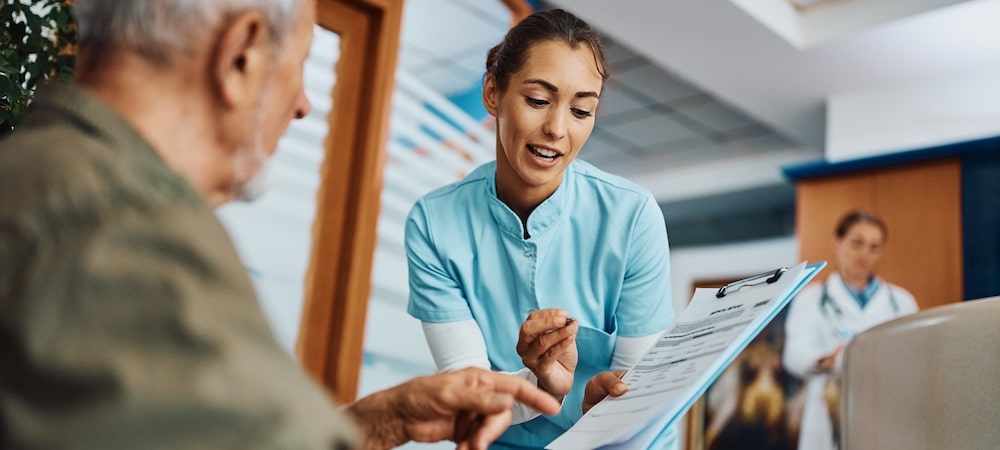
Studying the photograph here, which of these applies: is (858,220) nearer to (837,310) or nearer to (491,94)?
(837,310)

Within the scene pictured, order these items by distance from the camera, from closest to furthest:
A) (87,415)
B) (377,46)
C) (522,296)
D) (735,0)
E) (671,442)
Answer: (87,415) < (671,442) < (522,296) < (377,46) < (735,0)

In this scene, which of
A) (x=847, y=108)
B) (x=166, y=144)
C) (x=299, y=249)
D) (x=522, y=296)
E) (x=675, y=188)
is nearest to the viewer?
(x=166, y=144)

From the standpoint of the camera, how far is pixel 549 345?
3.79ft

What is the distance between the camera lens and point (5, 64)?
1490mm

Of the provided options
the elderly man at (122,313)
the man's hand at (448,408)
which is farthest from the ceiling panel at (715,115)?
the elderly man at (122,313)

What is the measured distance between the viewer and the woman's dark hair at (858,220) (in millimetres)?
5195

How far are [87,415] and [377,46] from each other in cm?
306

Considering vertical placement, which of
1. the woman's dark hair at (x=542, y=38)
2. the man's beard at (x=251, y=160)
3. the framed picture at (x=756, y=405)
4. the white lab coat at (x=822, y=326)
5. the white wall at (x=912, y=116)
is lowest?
the framed picture at (x=756, y=405)

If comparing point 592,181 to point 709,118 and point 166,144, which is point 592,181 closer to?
point 166,144

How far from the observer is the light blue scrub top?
1455 mm

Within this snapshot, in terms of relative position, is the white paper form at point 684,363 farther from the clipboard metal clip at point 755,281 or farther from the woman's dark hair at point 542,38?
the woman's dark hair at point 542,38

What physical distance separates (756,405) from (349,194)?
436 cm

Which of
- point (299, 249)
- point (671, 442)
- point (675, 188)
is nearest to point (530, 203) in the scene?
point (671, 442)

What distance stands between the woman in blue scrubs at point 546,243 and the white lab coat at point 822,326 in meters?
3.75
